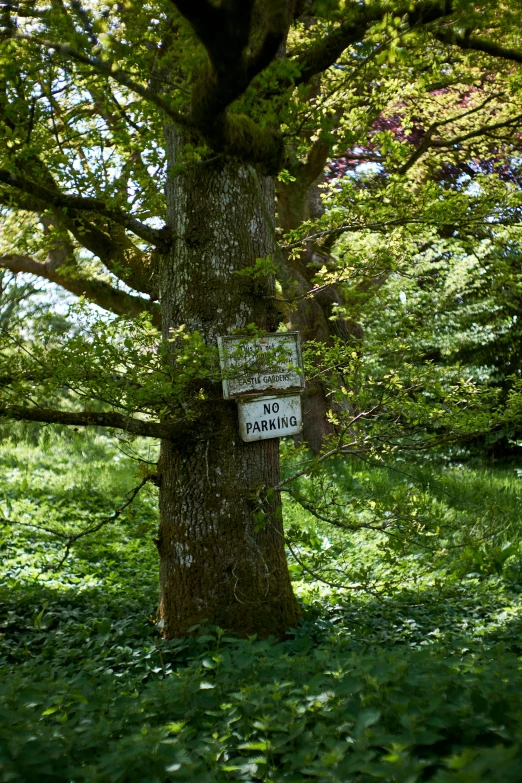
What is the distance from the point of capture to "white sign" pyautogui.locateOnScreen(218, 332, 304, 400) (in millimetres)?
4266

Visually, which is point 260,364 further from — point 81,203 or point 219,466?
point 81,203

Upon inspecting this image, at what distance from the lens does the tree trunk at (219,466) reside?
4.60m

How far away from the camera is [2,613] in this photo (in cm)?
528

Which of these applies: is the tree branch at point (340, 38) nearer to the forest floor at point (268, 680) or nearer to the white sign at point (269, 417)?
the white sign at point (269, 417)

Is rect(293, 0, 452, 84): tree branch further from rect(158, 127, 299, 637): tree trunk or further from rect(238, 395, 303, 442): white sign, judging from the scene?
rect(238, 395, 303, 442): white sign

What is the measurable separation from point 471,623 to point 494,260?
2.89 metres

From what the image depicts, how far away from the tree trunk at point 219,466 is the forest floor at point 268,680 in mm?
233

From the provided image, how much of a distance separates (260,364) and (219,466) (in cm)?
76

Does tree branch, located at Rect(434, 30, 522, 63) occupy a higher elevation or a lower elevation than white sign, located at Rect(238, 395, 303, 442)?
higher

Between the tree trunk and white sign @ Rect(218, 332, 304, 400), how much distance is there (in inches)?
7.8

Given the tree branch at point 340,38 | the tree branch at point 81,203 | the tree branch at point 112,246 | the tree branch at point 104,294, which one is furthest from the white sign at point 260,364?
the tree branch at point 104,294

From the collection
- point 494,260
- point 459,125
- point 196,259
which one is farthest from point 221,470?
point 459,125

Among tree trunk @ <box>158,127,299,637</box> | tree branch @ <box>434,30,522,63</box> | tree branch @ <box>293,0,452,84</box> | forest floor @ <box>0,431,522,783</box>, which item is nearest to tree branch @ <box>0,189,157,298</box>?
tree trunk @ <box>158,127,299,637</box>

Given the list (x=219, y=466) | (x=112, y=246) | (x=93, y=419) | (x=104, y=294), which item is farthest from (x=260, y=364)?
(x=104, y=294)
